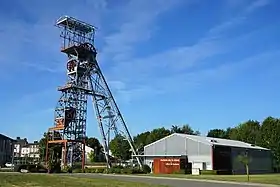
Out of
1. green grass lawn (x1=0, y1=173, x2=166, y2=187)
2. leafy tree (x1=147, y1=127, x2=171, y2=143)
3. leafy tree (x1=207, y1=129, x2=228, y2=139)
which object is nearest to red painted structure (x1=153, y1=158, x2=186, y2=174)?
green grass lawn (x1=0, y1=173, x2=166, y2=187)

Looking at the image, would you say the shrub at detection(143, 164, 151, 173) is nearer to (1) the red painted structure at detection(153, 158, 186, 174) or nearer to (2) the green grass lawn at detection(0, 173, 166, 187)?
(1) the red painted structure at detection(153, 158, 186, 174)

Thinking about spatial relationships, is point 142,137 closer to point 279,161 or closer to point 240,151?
point 279,161

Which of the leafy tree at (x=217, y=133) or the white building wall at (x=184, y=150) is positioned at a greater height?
the leafy tree at (x=217, y=133)

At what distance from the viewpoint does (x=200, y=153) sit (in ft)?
256

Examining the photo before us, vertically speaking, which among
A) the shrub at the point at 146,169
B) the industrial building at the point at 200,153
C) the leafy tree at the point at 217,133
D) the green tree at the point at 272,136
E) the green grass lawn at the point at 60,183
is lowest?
the green grass lawn at the point at 60,183

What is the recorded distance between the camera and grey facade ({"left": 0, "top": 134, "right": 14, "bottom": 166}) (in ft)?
503

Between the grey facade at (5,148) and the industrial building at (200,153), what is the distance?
8501 cm

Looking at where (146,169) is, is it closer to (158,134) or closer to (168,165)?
(168,165)

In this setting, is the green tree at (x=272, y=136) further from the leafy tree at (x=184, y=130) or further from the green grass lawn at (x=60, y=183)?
the green grass lawn at (x=60, y=183)

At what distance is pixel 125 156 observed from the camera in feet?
407

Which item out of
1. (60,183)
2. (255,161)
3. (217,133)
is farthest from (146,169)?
(217,133)

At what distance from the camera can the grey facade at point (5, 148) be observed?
153 m

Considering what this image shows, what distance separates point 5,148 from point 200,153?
103 metres

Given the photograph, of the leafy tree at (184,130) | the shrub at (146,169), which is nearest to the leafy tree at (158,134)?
the leafy tree at (184,130)
